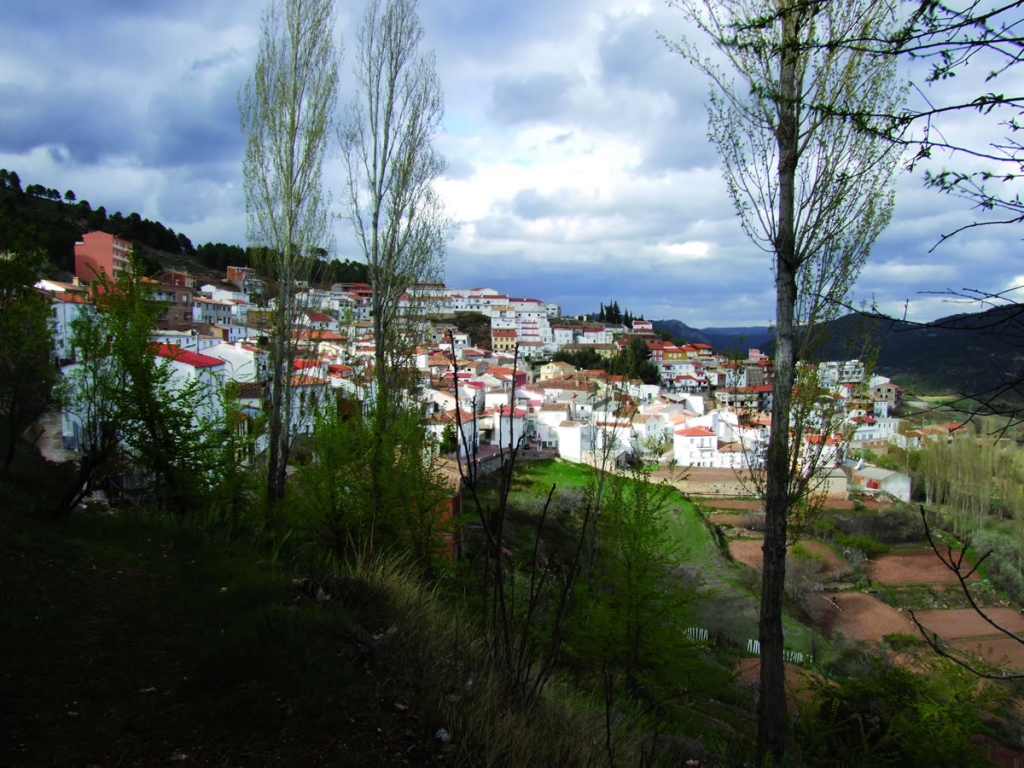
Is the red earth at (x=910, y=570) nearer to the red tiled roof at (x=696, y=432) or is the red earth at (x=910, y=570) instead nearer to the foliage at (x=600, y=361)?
the red tiled roof at (x=696, y=432)

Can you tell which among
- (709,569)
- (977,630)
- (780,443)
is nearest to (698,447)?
(709,569)

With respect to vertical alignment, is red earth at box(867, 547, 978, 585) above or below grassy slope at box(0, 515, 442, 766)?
below

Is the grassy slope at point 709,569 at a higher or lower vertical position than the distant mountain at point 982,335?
lower

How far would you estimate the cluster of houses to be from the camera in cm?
784

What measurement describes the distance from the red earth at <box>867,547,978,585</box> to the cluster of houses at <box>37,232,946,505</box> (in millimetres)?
7030

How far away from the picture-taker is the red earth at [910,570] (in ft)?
82.0

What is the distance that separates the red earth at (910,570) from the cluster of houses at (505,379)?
23.1ft

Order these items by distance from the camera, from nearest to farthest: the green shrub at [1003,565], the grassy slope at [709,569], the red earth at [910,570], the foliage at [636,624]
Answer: the foliage at [636,624] < the grassy slope at [709,569] < the green shrub at [1003,565] < the red earth at [910,570]

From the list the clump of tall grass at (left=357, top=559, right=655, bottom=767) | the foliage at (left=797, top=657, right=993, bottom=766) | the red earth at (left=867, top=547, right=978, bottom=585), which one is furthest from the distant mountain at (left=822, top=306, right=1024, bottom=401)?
the red earth at (left=867, top=547, right=978, bottom=585)

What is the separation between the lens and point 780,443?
5.39 m

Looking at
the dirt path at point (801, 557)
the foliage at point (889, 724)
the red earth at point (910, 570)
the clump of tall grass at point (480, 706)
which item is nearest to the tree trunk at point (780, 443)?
the clump of tall grass at point (480, 706)

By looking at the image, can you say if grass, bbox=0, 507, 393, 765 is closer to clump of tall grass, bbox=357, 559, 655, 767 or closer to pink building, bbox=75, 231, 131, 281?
clump of tall grass, bbox=357, 559, 655, 767

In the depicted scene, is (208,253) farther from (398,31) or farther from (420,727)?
(420,727)

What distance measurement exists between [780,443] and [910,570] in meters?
26.5
